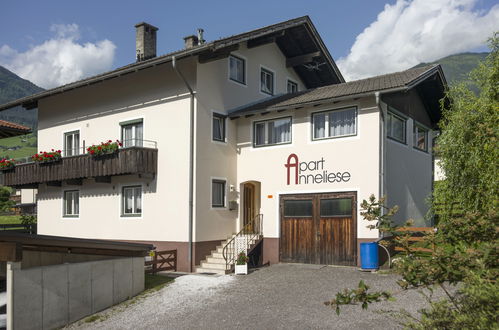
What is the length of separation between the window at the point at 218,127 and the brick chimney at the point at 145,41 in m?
6.08

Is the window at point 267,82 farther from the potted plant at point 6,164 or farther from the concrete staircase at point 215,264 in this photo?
the potted plant at point 6,164

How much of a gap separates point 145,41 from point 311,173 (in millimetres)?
10696

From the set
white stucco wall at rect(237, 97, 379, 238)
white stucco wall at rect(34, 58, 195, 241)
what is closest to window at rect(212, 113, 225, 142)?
white stucco wall at rect(237, 97, 379, 238)

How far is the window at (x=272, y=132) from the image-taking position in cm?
1834

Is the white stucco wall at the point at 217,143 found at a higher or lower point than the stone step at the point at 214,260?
higher

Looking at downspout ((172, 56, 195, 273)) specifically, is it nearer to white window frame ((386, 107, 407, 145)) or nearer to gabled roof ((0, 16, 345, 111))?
gabled roof ((0, 16, 345, 111))

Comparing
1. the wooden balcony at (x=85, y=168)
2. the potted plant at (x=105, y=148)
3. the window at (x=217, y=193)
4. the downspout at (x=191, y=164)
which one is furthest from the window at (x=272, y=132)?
the potted plant at (x=105, y=148)

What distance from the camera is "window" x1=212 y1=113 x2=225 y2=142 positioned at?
18775mm

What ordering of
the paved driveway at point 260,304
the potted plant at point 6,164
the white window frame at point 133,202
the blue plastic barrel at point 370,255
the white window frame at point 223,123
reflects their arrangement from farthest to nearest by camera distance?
the potted plant at point 6,164
the white window frame at point 133,202
the white window frame at point 223,123
the blue plastic barrel at point 370,255
the paved driveway at point 260,304

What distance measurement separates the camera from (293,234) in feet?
57.9

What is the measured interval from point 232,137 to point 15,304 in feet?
34.5

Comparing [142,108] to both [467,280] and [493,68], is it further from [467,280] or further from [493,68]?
[467,280]

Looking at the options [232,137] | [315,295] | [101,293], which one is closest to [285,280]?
[315,295]

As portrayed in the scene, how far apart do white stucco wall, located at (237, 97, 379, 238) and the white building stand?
37 millimetres
